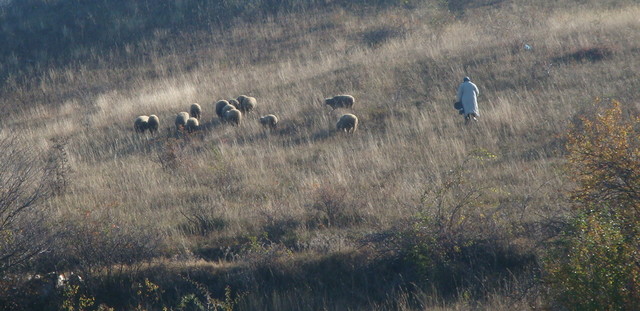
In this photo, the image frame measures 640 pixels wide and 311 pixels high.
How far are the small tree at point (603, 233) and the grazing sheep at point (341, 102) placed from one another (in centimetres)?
883

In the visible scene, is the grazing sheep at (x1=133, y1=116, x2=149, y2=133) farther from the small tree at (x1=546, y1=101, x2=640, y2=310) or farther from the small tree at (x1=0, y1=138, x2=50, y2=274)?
the small tree at (x1=546, y1=101, x2=640, y2=310)

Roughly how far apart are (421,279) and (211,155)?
6.75 m

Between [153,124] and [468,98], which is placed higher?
[153,124]

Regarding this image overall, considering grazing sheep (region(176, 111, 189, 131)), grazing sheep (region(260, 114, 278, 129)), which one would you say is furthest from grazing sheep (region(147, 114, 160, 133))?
grazing sheep (region(260, 114, 278, 129))

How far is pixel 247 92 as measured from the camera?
19484mm

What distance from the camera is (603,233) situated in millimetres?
5664

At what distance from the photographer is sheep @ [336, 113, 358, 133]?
14.5 metres

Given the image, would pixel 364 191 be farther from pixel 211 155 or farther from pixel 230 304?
pixel 211 155

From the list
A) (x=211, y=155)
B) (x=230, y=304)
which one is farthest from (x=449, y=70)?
(x=230, y=304)

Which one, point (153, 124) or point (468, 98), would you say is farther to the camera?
point (153, 124)

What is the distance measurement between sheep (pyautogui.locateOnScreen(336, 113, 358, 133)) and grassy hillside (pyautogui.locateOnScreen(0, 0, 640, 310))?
0.18m

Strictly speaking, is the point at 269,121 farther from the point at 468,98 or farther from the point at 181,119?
the point at 468,98

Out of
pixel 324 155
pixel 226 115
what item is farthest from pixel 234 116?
Result: pixel 324 155

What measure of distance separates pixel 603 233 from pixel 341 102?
10.9 metres
